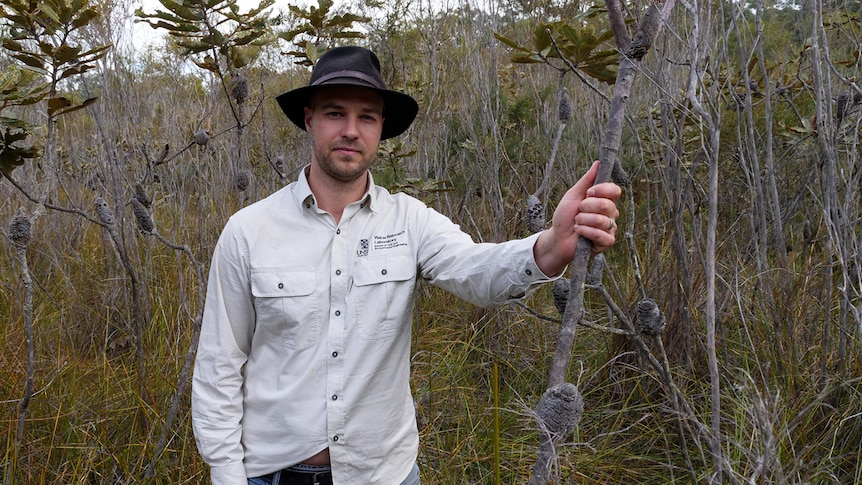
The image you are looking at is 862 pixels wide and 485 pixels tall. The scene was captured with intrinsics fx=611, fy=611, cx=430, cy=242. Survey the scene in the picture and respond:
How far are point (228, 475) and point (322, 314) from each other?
456mm

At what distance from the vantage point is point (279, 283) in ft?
5.07

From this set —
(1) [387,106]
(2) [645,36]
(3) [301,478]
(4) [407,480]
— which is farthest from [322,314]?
(2) [645,36]

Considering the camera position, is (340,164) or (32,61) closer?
(340,164)

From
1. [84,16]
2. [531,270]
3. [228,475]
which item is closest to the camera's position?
[531,270]

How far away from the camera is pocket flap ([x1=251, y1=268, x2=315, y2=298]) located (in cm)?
154

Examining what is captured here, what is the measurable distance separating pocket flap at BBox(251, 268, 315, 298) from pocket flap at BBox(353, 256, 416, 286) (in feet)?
0.40

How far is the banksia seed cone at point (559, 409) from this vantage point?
0.81m

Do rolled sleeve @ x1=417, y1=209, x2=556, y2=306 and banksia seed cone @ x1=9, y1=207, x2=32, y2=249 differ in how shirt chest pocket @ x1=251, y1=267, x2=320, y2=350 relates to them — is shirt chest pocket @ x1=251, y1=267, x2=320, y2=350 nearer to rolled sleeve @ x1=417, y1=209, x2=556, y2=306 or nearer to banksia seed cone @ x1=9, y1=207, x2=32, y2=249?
rolled sleeve @ x1=417, y1=209, x2=556, y2=306

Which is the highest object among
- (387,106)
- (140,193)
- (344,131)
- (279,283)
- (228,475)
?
(387,106)

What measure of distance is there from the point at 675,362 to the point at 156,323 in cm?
249

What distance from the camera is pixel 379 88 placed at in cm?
159

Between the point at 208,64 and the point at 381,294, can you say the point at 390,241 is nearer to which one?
the point at 381,294

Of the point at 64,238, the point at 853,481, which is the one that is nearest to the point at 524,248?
the point at 853,481

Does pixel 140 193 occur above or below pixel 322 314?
above
